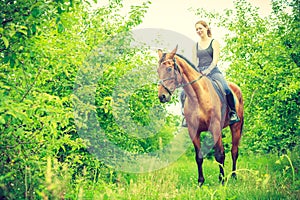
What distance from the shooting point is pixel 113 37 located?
8.23 meters

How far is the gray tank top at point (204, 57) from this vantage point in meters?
7.56

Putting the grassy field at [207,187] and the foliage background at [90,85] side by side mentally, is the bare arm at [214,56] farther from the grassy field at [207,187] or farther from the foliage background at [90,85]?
the grassy field at [207,187]

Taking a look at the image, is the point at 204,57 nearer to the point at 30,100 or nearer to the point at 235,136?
the point at 235,136

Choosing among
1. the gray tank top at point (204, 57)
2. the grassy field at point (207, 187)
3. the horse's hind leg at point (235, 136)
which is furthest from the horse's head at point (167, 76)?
the horse's hind leg at point (235, 136)

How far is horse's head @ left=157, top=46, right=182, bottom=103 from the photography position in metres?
6.33

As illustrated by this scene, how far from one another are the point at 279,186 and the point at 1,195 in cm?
349

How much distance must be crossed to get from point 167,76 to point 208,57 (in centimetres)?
137

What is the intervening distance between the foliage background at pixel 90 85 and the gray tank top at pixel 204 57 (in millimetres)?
1055

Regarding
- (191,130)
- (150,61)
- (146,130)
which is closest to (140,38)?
(150,61)

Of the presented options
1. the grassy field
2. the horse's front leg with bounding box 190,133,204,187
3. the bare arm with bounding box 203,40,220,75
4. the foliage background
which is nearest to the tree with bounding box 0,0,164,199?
the foliage background

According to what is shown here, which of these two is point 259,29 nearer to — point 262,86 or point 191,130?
point 262,86

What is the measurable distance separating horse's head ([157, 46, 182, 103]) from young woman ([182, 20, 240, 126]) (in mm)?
945

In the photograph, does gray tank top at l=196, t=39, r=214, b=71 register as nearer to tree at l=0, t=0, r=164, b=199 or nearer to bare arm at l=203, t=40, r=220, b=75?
bare arm at l=203, t=40, r=220, b=75

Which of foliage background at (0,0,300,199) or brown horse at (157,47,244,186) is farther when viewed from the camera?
brown horse at (157,47,244,186)
